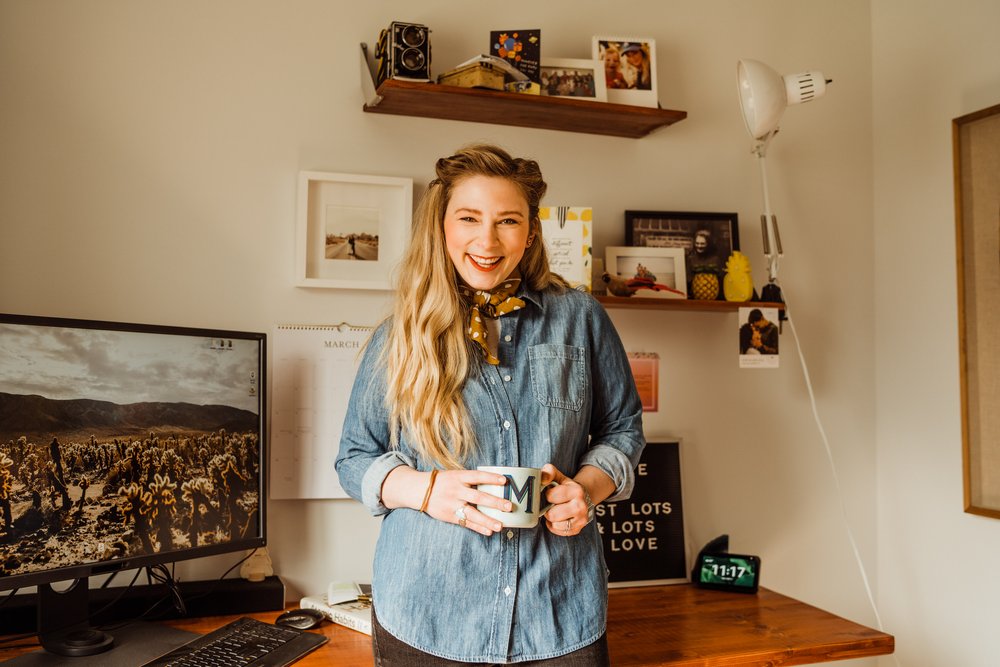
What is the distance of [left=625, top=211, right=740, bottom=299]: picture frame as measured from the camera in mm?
2150

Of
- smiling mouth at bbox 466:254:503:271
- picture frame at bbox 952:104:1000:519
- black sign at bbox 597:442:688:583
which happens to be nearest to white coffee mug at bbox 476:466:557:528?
smiling mouth at bbox 466:254:503:271

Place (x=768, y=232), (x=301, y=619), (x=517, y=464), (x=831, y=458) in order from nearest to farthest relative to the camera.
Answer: (x=517, y=464) < (x=301, y=619) < (x=768, y=232) < (x=831, y=458)

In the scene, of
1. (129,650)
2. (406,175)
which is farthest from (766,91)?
(129,650)

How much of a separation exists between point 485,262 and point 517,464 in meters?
0.34

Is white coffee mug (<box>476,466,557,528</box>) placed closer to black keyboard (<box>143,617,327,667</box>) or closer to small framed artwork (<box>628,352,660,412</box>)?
black keyboard (<box>143,617,327,667</box>)

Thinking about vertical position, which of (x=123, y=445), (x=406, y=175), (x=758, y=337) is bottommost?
(x=123, y=445)

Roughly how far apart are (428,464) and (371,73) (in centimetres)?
102

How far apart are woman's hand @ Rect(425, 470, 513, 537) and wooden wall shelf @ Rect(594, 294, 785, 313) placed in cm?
87

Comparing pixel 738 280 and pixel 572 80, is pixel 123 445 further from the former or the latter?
pixel 738 280

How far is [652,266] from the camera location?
2123 mm

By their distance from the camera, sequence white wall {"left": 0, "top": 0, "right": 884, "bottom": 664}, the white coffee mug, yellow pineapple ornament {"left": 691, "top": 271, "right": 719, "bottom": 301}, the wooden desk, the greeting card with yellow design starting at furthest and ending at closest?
yellow pineapple ornament {"left": 691, "top": 271, "right": 719, "bottom": 301}, the greeting card with yellow design, white wall {"left": 0, "top": 0, "right": 884, "bottom": 664}, the wooden desk, the white coffee mug

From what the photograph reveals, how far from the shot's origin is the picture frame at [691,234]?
2.15 meters

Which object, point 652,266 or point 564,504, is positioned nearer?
point 564,504

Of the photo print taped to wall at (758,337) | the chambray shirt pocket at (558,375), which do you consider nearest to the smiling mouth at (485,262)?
the chambray shirt pocket at (558,375)
